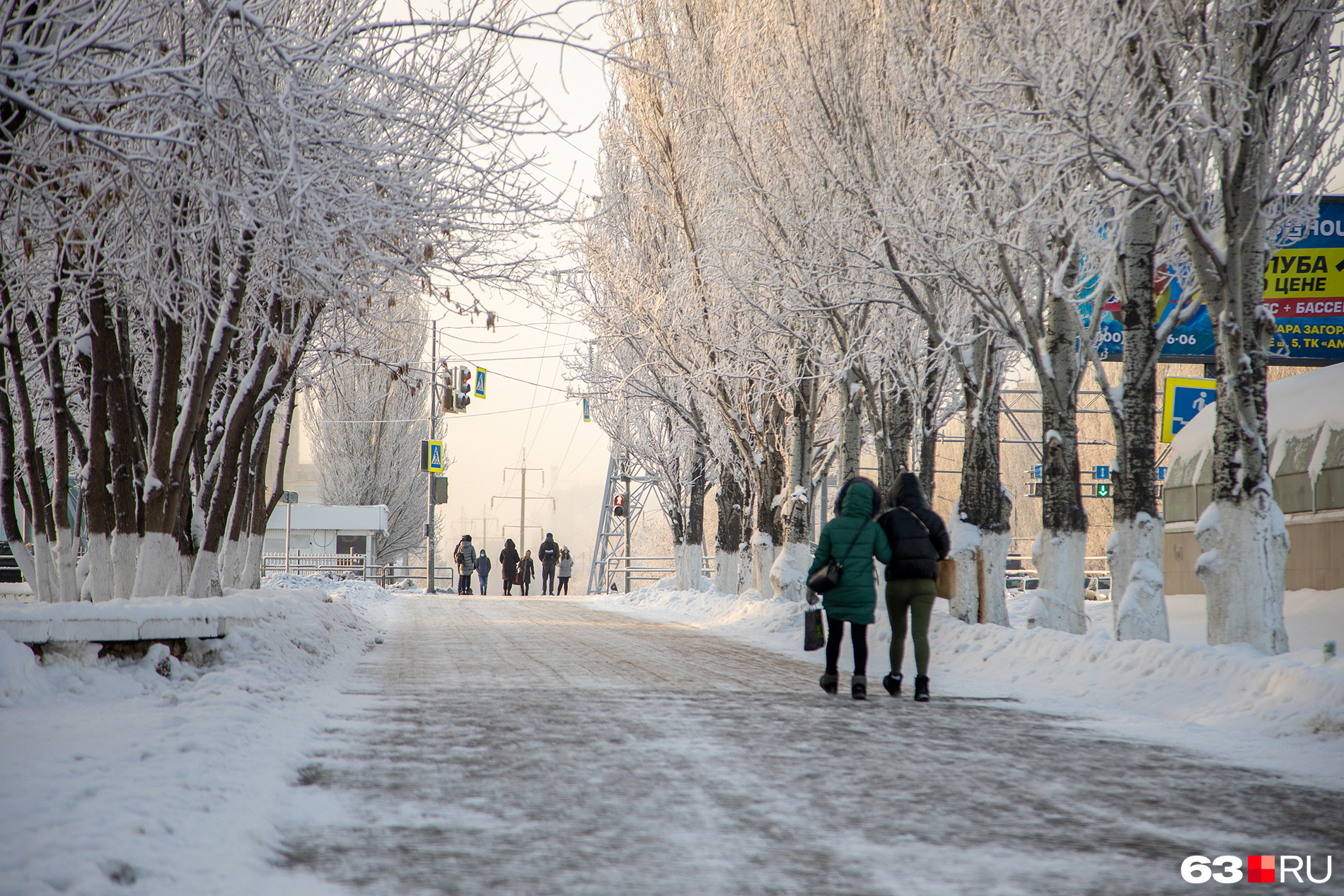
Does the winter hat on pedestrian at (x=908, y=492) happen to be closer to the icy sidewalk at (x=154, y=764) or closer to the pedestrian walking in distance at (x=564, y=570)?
the icy sidewalk at (x=154, y=764)

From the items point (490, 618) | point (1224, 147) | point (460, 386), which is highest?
point (1224, 147)

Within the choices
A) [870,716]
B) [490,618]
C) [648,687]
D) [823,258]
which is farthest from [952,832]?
[490,618]

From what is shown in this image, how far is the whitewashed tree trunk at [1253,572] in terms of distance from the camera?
8.77m

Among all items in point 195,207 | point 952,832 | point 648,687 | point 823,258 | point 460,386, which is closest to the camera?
point 952,832

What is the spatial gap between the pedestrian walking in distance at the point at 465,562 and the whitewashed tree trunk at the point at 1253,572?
2738cm

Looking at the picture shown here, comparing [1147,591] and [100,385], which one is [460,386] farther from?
[1147,591]

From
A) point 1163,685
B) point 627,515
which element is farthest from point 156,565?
point 627,515

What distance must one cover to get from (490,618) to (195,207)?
12.4 m

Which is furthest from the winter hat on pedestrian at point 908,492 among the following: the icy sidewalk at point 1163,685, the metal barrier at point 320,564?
the metal barrier at point 320,564

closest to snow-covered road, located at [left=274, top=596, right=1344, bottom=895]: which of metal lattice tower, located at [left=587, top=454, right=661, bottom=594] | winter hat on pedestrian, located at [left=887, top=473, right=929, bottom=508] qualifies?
winter hat on pedestrian, located at [left=887, top=473, right=929, bottom=508]

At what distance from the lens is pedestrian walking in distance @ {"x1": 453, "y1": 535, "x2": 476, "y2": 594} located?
115ft

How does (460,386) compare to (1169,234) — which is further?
(1169,234)

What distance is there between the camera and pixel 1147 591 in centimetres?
1020

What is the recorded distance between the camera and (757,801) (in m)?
4.65
